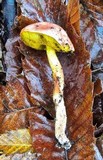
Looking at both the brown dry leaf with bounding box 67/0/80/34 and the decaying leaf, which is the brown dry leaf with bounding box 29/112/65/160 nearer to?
the decaying leaf

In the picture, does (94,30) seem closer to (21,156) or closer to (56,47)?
(56,47)

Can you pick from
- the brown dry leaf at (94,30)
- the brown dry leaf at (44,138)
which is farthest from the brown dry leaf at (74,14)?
the brown dry leaf at (44,138)

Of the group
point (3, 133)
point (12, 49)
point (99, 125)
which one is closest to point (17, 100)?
point (3, 133)

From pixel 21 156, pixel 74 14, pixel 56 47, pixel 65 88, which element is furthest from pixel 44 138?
pixel 74 14

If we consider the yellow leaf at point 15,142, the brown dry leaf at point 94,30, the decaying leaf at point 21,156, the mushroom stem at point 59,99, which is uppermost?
the brown dry leaf at point 94,30

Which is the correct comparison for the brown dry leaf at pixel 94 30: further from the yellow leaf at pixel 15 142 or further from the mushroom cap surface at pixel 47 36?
the yellow leaf at pixel 15 142

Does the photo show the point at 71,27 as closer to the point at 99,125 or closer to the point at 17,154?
the point at 99,125

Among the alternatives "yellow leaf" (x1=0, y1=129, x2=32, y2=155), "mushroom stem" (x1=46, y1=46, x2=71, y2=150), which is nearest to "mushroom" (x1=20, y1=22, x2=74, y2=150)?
"mushroom stem" (x1=46, y1=46, x2=71, y2=150)
